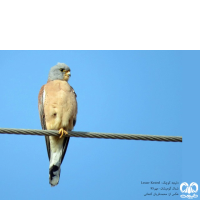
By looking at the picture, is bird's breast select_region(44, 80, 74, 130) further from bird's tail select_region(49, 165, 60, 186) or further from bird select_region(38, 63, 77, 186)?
bird's tail select_region(49, 165, 60, 186)

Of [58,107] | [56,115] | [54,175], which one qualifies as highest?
[58,107]

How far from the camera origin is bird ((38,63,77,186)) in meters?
4.88

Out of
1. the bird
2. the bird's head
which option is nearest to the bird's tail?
the bird

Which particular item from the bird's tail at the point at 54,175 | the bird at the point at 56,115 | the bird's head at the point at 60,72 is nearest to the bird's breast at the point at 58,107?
the bird at the point at 56,115

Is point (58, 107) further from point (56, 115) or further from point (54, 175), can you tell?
point (54, 175)

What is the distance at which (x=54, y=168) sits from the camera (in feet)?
17.3

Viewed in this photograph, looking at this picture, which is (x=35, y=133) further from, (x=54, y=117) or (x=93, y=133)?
(x=54, y=117)

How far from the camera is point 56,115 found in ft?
16.0

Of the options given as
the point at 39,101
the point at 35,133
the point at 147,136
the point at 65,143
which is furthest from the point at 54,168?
the point at 147,136

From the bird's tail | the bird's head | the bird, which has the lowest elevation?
the bird's tail

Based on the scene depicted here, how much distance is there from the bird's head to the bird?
0.16 metres

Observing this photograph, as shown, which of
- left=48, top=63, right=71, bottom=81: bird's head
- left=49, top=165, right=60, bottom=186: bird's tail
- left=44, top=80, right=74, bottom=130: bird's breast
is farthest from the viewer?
left=48, top=63, right=71, bottom=81: bird's head

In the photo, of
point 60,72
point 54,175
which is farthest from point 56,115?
point 60,72

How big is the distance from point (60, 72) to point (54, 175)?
6.14ft
